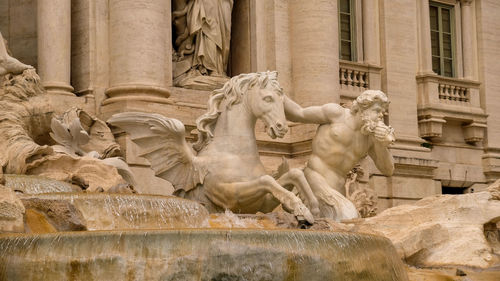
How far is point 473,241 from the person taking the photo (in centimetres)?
1267

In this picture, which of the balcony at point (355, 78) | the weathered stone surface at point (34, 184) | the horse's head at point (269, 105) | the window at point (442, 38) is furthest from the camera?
the window at point (442, 38)

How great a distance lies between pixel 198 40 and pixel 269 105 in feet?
21.2

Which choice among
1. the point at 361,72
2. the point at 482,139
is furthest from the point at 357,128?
the point at 482,139

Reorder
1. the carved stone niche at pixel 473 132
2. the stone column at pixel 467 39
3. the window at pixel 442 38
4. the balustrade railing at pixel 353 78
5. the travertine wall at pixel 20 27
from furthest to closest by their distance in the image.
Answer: the stone column at pixel 467 39 < the window at pixel 442 38 < the carved stone niche at pixel 473 132 < the balustrade railing at pixel 353 78 < the travertine wall at pixel 20 27

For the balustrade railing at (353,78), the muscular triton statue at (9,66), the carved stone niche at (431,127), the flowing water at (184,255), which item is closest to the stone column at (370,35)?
the balustrade railing at (353,78)

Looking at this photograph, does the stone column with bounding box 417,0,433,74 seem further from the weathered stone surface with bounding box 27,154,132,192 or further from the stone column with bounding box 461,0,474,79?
the weathered stone surface with bounding box 27,154,132,192

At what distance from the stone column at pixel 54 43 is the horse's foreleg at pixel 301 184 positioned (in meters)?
5.17

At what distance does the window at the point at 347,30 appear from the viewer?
77.0 feet

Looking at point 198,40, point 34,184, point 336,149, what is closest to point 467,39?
point 198,40

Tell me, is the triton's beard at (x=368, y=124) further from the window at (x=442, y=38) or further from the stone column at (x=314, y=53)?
the window at (x=442, y=38)

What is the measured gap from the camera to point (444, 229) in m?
12.8

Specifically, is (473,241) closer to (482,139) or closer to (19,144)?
(19,144)

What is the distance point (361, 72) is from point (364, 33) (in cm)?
89

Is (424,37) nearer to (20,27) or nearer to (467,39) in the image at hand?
(467,39)
